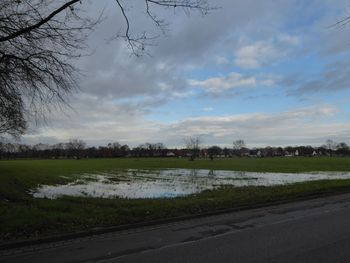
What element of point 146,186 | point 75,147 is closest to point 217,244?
point 146,186

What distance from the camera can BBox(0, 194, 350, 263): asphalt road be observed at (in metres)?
6.93

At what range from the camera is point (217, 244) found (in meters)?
7.95

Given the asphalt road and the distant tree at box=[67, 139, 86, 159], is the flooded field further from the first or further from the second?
the distant tree at box=[67, 139, 86, 159]

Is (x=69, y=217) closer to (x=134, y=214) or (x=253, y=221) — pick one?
(x=134, y=214)

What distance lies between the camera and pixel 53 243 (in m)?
8.54

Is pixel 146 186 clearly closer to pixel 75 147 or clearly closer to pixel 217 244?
pixel 217 244

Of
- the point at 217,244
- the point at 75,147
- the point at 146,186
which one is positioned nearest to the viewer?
the point at 217,244

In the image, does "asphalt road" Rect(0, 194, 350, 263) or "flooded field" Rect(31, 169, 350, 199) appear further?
"flooded field" Rect(31, 169, 350, 199)

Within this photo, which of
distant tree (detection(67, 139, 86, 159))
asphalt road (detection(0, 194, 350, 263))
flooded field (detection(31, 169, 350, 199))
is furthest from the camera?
distant tree (detection(67, 139, 86, 159))

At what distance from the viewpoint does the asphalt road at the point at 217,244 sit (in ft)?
22.7

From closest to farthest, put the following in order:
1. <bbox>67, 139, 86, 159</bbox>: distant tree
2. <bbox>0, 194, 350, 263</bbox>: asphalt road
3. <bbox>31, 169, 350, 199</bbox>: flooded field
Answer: <bbox>0, 194, 350, 263</bbox>: asphalt road < <bbox>31, 169, 350, 199</bbox>: flooded field < <bbox>67, 139, 86, 159</bbox>: distant tree

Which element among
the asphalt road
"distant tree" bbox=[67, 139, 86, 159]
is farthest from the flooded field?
"distant tree" bbox=[67, 139, 86, 159]

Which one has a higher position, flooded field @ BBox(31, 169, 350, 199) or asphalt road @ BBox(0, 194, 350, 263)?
flooded field @ BBox(31, 169, 350, 199)

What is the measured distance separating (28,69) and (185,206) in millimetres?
6207
